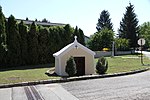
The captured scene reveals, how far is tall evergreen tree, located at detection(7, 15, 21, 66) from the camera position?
78.6 ft

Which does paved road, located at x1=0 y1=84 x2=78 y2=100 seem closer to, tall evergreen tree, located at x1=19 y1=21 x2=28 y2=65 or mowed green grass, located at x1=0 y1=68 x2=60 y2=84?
mowed green grass, located at x1=0 y1=68 x2=60 y2=84

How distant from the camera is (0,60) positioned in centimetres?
2294

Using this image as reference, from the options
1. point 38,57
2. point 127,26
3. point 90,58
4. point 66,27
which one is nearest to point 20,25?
point 38,57

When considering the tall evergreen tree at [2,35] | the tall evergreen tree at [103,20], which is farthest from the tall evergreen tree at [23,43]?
the tall evergreen tree at [103,20]

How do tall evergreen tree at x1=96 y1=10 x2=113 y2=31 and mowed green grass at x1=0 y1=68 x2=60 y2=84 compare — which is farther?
tall evergreen tree at x1=96 y1=10 x2=113 y2=31

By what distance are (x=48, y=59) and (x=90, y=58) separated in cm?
1032

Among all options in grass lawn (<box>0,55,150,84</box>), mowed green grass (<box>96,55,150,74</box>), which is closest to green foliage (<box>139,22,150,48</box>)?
mowed green grass (<box>96,55,150,74</box>)

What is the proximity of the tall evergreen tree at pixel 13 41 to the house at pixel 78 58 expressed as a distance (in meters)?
8.37

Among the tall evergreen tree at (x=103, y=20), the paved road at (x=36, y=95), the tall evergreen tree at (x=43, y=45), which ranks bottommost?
the paved road at (x=36, y=95)

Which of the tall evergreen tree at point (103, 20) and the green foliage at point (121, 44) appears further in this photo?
the tall evergreen tree at point (103, 20)

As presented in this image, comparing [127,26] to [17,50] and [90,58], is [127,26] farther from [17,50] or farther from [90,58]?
[90,58]

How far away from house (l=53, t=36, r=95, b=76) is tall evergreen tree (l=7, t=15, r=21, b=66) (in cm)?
837

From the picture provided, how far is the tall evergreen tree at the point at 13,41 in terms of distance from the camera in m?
24.0

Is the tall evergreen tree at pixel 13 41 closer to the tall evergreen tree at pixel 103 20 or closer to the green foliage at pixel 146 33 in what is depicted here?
the green foliage at pixel 146 33
